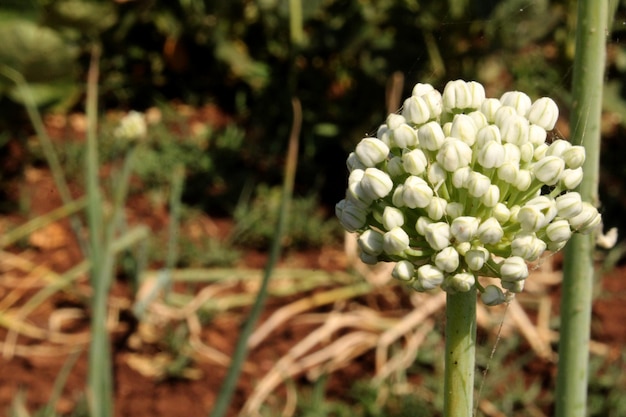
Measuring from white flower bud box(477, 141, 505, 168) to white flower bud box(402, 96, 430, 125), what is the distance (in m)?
0.04

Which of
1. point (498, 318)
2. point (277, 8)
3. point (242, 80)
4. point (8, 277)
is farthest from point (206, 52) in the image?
point (498, 318)

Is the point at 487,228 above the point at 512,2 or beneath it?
beneath

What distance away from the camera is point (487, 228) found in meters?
0.47

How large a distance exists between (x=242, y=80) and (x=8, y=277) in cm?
98

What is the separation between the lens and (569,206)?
0.48 m

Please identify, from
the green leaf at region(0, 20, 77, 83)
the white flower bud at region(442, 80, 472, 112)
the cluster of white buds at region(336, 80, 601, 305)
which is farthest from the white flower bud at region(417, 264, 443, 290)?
the green leaf at region(0, 20, 77, 83)

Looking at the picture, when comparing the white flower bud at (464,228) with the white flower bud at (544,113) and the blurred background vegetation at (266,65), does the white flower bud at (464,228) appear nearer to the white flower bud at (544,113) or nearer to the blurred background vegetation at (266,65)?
the white flower bud at (544,113)

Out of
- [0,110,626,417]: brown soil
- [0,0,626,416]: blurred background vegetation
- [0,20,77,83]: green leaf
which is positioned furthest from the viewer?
[0,20,77,83]: green leaf

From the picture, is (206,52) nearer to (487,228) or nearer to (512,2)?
(512,2)

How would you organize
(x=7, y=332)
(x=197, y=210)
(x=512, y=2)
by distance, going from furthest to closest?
(x=197, y=210)
(x=7, y=332)
(x=512, y=2)

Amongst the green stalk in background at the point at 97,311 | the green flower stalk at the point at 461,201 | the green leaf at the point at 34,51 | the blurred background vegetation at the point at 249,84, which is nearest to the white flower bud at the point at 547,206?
the green flower stalk at the point at 461,201

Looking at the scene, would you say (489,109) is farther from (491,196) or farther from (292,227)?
(292,227)

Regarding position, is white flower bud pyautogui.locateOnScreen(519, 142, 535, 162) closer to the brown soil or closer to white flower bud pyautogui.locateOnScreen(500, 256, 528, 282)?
white flower bud pyautogui.locateOnScreen(500, 256, 528, 282)

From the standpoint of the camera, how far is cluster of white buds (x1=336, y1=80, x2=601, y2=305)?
0.47 m
